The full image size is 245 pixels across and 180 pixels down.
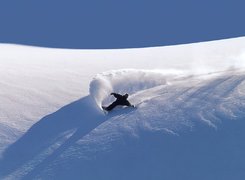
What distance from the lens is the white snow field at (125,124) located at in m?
6.05

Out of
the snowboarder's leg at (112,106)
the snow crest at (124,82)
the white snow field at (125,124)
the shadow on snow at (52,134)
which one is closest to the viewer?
the white snow field at (125,124)

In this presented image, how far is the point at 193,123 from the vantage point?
6.73 metres

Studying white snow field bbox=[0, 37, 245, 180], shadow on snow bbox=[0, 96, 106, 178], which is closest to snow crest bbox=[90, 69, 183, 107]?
white snow field bbox=[0, 37, 245, 180]

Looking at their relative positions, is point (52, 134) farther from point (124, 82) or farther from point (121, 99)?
point (124, 82)

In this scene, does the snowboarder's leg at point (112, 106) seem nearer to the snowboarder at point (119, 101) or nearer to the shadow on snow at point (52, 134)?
the snowboarder at point (119, 101)

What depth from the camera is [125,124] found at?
6816 mm

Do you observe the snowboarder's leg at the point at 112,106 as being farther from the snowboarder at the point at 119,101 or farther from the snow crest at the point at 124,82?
the snow crest at the point at 124,82

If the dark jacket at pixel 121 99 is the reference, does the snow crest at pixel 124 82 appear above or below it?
above

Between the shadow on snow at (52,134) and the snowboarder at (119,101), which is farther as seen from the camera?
the snowboarder at (119,101)

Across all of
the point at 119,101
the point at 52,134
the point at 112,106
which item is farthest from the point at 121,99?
the point at 52,134

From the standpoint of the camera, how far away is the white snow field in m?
6.05

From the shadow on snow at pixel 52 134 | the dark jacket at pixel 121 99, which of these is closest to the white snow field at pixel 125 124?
the shadow on snow at pixel 52 134

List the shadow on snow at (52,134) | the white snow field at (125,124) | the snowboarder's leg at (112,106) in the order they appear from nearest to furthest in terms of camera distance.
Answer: the white snow field at (125,124) < the shadow on snow at (52,134) < the snowboarder's leg at (112,106)

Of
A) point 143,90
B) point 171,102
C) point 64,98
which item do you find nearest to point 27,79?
point 64,98
